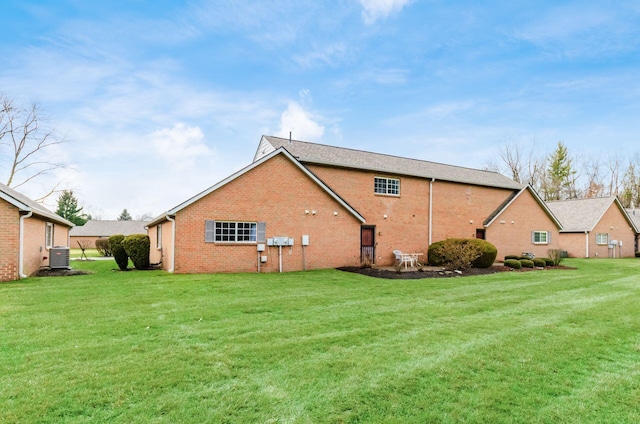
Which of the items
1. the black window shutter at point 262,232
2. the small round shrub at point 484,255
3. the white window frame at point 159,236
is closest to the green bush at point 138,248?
the white window frame at point 159,236

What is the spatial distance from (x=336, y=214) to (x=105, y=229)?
4990 cm

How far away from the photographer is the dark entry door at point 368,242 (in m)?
19.2

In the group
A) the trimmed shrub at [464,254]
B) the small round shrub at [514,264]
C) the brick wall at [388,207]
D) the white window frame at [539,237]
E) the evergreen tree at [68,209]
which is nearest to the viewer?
the trimmed shrub at [464,254]

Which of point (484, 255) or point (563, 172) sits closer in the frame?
point (484, 255)

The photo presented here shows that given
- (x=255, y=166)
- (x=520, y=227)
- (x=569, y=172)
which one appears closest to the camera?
(x=255, y=166)

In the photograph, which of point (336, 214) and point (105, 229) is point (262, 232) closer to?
point (336, 214)

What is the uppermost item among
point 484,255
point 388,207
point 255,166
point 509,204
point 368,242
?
point 255,166

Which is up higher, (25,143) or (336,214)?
(25,143)

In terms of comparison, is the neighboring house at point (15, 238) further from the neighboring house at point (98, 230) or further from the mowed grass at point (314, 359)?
the neighboring house at point (98, 230)

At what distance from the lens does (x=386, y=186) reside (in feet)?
67.3

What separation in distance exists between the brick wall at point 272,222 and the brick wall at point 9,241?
5.08 metres

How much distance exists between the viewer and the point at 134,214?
274 feet

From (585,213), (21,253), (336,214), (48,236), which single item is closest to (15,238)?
(21,253)

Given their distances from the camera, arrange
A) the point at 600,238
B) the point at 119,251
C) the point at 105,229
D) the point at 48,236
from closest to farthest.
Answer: the point at 119,251 < the point at 48,236 < the point at 600,238 < the point at 105,229
